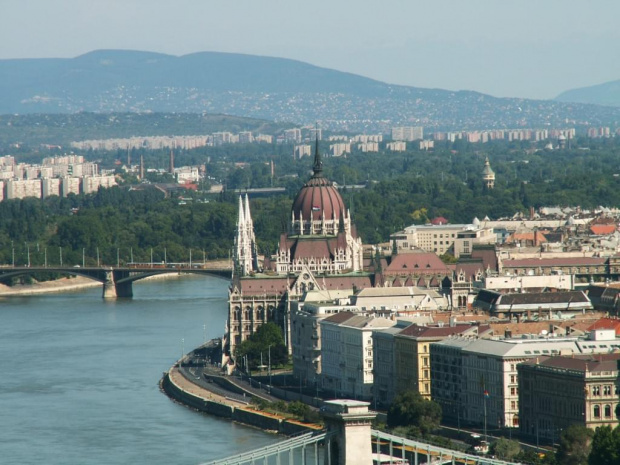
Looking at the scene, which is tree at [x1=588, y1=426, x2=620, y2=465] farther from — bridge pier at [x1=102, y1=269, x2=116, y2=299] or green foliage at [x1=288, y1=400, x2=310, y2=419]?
bridge pier at [x1=102, y1=269, x2=116, y2=299]

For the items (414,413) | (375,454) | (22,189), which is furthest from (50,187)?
(375,454)

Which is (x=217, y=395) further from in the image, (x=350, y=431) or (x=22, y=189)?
(x=22, y=189)

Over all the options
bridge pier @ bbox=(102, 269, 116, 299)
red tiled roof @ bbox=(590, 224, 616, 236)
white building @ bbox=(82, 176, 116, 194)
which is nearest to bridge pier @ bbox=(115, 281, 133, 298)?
bridge pier @ bbox=(102, 269, 116, 299)

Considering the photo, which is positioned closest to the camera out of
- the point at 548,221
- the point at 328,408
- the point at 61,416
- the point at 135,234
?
the point at 328,408

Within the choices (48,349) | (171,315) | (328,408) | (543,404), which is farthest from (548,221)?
(328,408)

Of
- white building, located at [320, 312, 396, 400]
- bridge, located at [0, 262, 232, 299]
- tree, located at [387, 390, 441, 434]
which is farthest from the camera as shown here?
bridge, located at [0, 262, 232, 299]

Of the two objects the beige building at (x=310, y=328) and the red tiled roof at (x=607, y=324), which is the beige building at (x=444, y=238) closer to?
the beige building at (x=310, y=328)

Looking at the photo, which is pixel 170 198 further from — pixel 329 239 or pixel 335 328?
pixel 335 328

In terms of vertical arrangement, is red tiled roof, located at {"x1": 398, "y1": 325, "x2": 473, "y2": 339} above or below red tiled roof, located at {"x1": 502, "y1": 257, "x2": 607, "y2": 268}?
above
